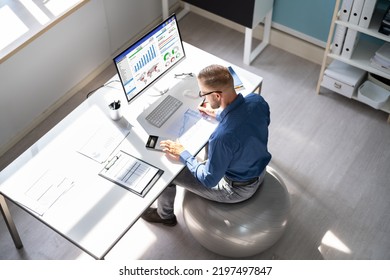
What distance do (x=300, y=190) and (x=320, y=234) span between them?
0.37 metres

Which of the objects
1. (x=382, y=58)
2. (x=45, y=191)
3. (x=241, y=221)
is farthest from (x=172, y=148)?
(x=382, y=58)

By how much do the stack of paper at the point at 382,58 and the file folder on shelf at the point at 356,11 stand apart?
0.99ft

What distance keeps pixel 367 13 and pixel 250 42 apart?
1.07 meters

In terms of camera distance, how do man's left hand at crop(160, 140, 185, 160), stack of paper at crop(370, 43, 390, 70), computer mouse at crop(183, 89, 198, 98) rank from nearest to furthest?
man's left hand at crop(160, 140, 185, 160), computer mouse at crop(183, 89, 198, 98), stack of paper at crop(370, 43, 390, 70)

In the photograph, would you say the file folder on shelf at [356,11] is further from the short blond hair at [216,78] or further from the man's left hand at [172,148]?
the man's left hand at [172,148]

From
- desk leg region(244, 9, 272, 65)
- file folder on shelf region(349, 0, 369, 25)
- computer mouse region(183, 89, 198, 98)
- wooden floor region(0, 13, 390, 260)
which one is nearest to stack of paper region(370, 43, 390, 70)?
file folder on shelf region(349, 0, 369, 25)

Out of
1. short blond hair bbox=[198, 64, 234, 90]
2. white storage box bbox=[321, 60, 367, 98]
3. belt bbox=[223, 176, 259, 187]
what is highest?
short blond hair bbox=[198, 64, 234, 90]

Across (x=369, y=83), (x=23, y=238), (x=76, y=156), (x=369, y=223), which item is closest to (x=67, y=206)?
(x=76, y=156)

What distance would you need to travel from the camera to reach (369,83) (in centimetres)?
439

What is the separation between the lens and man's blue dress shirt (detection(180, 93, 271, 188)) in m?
2.93

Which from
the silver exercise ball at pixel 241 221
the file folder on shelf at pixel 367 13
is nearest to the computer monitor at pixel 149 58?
the silver exercise ball at pixel 241 221

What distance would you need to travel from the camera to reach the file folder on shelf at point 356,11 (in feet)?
12.8

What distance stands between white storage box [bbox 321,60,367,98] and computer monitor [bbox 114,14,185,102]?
1.45 meters

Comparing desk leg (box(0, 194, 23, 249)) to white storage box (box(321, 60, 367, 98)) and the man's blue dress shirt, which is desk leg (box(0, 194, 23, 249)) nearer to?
the man's blue dress shirt
